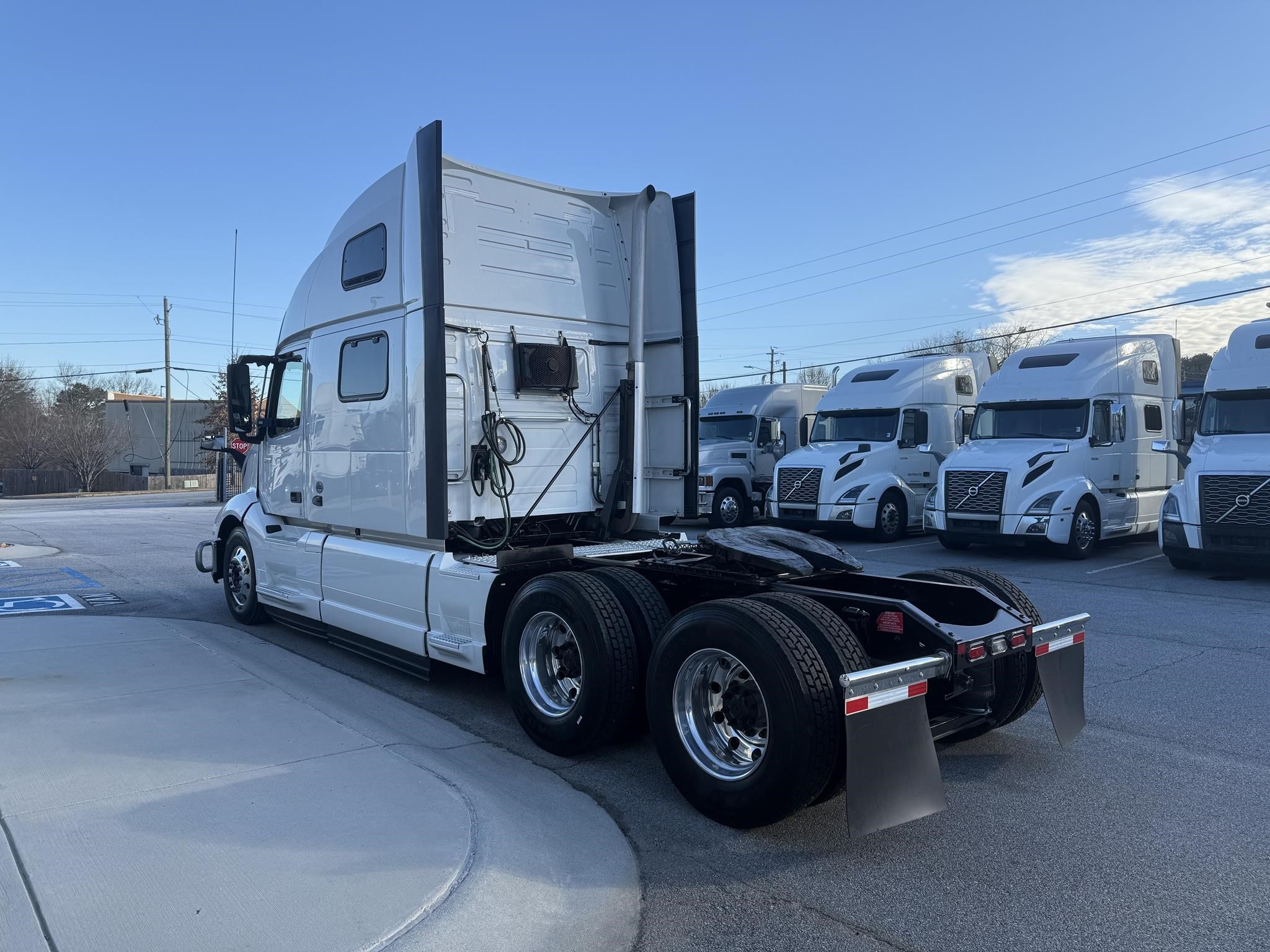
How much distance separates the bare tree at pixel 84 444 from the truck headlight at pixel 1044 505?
53443 millimetres

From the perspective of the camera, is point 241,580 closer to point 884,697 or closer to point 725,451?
point 884,697

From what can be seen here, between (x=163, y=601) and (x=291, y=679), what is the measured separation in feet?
15.5

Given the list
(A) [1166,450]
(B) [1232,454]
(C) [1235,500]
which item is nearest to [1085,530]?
(A) [1166,450]

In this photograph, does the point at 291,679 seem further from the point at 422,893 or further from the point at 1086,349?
the point at 1086,349

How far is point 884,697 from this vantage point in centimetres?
383

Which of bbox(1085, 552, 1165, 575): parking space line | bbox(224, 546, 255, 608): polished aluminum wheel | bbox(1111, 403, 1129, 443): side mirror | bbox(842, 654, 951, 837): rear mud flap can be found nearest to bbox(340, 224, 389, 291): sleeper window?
bbox(224, 546, 255, 608): polished aluminum wheel

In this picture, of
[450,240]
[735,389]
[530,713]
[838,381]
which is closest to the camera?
[530,713]

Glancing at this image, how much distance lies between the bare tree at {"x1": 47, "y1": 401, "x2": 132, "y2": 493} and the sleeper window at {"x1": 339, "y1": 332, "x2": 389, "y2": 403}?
53.7 meters

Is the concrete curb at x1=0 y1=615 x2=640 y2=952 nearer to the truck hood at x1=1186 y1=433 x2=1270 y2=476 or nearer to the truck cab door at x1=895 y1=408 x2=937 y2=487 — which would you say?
the truck hood at x1=1186 y1=433 x2=1270 y2=476

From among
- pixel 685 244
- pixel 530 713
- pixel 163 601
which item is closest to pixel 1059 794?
pixel 530 713

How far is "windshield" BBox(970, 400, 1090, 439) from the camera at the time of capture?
47.4 feet

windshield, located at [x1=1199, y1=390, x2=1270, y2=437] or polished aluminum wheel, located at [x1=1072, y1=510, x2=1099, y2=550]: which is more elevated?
windshield, located at [x1=1199, y1=390, x2=1270, y2=437]

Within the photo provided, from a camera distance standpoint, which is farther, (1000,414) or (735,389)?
(735,389)

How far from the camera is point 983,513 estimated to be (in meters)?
14.2
